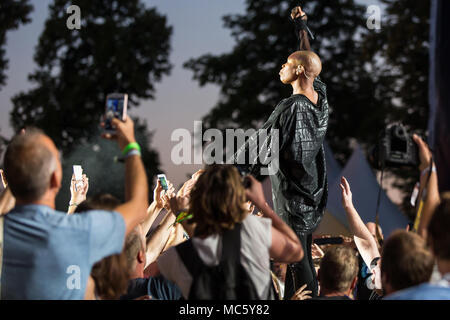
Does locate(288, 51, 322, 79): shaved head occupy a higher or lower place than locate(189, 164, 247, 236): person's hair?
higher

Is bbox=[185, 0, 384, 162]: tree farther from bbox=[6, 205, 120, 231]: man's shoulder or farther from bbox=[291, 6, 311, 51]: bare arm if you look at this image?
bbox=[6, 205, 120, 231]: man's shoulder

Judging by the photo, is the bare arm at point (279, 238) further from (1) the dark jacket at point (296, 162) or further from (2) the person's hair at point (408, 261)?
(1) the dark jacket at point (296, 162)

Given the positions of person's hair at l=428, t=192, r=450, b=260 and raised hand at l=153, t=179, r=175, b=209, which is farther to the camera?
raised hand at l=153, t=179, r=175, b=209

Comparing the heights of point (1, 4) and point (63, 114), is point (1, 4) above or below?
above

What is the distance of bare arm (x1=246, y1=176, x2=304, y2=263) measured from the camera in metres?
2.51

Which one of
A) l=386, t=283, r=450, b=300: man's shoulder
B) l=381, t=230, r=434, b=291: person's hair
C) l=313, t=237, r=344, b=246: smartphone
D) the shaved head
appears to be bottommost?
l=386, t=283, r=450, b=300: man's shoulder

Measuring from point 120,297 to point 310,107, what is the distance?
2035 mm

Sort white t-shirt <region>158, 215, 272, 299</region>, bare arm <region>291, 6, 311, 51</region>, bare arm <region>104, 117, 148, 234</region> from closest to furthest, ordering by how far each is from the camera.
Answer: bare arm <region>104, 117, 148, 234</region>, white t-shirt <region>158, 215, 272, 299</region>, bare arm <region>291, 6, 311, 51</region>

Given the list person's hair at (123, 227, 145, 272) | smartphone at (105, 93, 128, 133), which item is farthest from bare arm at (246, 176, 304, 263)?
smartphone at (105, 93, 128, 133)

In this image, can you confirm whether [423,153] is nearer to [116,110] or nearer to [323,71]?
[116,110]

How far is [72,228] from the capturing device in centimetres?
218

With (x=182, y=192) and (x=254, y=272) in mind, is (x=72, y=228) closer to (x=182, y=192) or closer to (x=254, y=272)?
(x=254, y=272)

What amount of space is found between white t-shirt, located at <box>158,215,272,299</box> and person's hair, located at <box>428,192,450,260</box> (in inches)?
24.8

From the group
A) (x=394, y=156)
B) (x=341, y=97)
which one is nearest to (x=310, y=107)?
(x=394, y=156)
